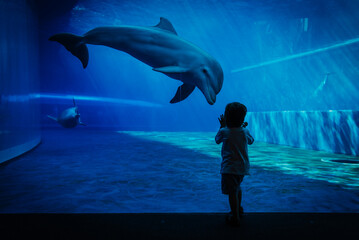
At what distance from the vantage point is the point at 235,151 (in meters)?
2.28

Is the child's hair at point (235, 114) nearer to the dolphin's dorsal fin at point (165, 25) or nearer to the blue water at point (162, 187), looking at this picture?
the blue water at point (162, 187)

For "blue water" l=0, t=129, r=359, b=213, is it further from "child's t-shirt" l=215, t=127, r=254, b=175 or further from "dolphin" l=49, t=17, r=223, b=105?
"dolphin" l=49, t=17, r=223, b=105

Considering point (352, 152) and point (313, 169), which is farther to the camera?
point (352, 152)

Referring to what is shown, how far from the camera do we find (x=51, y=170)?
15.8 feet

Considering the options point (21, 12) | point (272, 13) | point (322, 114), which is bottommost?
point (322, 114)

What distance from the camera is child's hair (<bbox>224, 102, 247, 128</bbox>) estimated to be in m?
2.30
